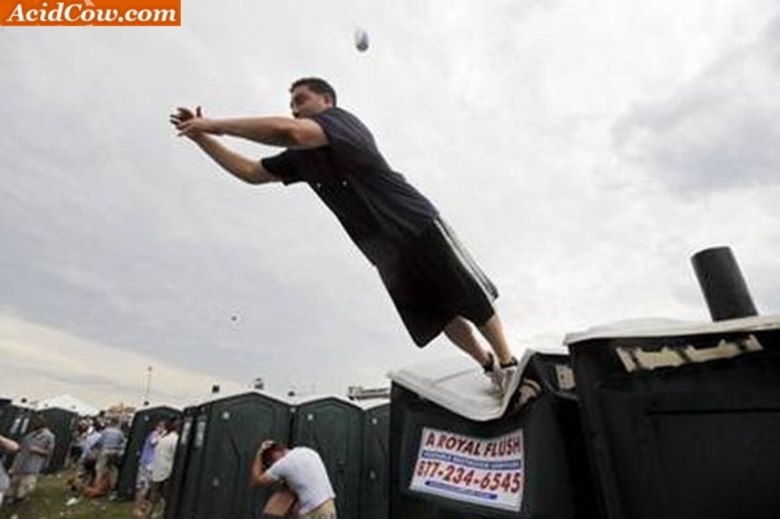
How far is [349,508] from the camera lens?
10.8 metres

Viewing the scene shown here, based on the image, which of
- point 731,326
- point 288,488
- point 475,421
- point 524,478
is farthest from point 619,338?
point 288,488

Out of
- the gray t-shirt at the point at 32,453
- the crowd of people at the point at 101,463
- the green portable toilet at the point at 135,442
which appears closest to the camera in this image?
the gray t-shirt at the point at 32,453

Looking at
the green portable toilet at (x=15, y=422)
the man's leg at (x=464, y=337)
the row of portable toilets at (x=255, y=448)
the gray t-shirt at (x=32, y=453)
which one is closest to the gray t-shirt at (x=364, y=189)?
the man's leg at (x=464, y=337)

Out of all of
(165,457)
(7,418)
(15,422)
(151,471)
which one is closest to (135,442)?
(151,471)

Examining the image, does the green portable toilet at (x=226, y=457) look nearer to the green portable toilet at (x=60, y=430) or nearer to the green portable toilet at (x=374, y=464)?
the green portable toilet at (x=374, y=464)

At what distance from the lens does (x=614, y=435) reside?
1356 millimetres

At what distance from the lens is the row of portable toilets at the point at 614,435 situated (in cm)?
122

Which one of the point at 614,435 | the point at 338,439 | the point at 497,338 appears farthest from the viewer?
the point at 338,439

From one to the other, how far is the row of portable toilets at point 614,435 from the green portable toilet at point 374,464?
9.50 m

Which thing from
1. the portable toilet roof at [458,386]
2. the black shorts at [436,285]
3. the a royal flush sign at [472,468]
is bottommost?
the a royal flush sign at [472,468]

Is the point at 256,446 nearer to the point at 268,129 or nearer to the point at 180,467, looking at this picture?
the point at 180,467

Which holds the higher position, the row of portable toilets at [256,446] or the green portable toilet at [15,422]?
the green portable toilet at [15,422]

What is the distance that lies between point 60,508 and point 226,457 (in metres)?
5.84

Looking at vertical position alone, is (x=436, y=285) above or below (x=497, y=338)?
above
